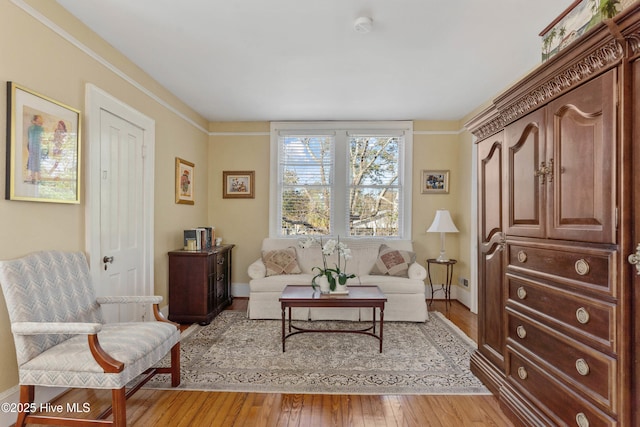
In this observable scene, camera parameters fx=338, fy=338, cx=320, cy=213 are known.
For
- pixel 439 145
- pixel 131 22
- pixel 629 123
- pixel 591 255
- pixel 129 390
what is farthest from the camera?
pixel 439 145

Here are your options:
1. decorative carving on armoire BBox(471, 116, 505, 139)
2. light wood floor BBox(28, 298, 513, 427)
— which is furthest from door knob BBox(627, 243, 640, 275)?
light wood floor BBox(28, 298, 513, 427)

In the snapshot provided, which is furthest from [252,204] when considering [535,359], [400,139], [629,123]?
[629,123]

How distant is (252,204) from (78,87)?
9.52ft

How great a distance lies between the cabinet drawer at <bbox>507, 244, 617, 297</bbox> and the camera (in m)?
1.42

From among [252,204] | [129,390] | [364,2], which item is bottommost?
[129,390]

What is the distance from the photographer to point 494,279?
2393 millimetres

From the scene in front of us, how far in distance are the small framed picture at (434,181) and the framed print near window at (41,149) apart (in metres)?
4.21

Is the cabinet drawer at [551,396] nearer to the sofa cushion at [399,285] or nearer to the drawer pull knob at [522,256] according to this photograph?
the drawer pull knob at [522,256]

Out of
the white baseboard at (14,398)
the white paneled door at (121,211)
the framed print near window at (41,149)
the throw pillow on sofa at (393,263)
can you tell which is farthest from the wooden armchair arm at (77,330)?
the throw pillow on sofa at (393,263)

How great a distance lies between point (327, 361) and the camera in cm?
289

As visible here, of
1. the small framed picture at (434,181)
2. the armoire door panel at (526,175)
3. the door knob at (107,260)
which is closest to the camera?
the armoire door panel at (526,175)

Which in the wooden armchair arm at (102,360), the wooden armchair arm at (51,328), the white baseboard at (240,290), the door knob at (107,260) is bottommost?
the white baseboard at (240,290)

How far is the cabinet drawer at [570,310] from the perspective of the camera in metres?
1.42

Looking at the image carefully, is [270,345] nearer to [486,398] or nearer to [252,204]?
[486,398]
